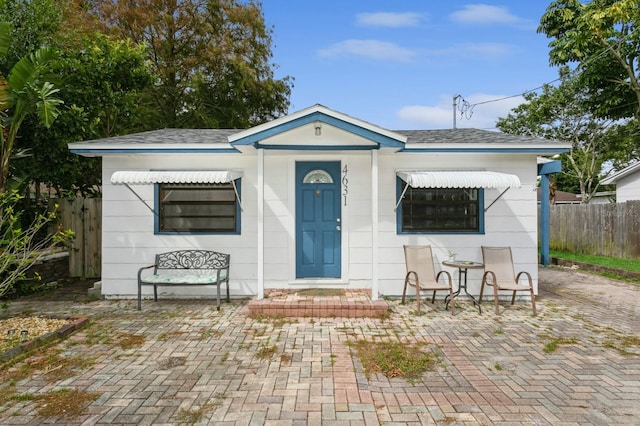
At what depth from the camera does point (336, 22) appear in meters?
13.2

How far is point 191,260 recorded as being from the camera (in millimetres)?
6801

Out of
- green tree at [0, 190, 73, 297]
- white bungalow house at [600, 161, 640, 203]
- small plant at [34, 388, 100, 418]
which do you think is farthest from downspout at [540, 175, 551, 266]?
green tree at [0, 190, 73, 297]

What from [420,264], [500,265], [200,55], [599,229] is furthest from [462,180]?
[200,55]

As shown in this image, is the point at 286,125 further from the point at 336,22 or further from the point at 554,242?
the point at 554,242

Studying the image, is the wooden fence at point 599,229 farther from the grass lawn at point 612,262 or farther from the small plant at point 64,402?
the small plant at point 64,402

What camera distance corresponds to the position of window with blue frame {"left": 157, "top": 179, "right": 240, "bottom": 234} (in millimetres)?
7055

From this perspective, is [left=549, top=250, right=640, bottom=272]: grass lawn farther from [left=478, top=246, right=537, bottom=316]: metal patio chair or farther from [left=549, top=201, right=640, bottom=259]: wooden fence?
[left=478, top=246, right=537, bottom=316]: metal patio chair

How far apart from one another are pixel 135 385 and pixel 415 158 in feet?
18.5

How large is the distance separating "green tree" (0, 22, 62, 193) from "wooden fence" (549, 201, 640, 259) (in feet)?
49.7

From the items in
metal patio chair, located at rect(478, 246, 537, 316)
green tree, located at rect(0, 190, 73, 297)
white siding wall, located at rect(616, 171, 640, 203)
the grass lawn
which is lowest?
the grass lawn

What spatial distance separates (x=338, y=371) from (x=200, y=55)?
1705 cm

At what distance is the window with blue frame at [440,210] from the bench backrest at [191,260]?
363 centimetres

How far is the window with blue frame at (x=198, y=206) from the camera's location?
23.1 feet

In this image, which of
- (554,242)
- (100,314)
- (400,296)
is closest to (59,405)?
(100,314)
